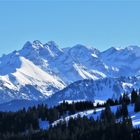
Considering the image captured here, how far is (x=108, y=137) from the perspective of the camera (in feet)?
638

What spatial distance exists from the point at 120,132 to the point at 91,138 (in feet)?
35.8

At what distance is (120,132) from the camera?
192 metres

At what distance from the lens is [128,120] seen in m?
199

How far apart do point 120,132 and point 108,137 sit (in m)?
4.36

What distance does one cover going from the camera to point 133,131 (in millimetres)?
189875

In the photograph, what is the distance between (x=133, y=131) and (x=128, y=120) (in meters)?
9.26

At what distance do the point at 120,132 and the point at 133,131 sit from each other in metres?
4.52

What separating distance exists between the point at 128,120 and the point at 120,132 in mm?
7585

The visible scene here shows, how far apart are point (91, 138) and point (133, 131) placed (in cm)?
1540

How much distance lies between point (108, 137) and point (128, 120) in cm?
910
